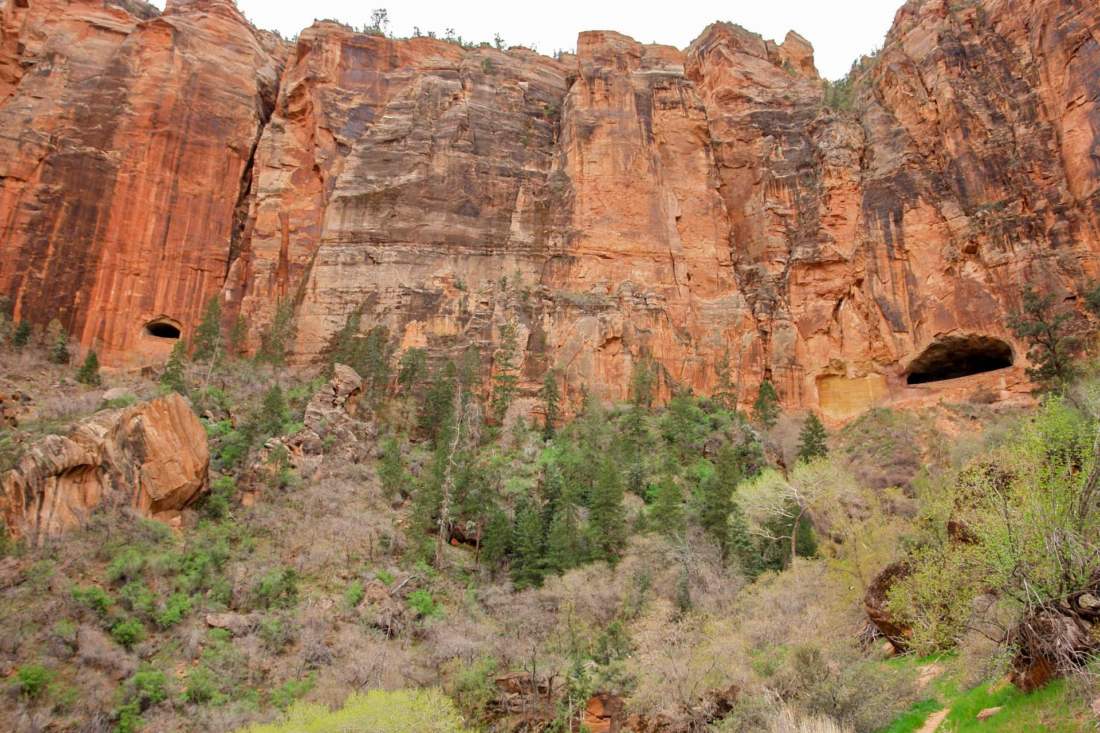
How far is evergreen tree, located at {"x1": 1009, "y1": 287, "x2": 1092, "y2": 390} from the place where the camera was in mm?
35375

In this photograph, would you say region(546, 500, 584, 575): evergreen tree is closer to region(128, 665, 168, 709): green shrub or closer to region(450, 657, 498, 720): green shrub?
region(450, 657, 498, 720): green shrub

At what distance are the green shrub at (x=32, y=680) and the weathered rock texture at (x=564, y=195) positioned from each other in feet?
86.8

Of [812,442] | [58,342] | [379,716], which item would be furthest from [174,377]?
[812,442]

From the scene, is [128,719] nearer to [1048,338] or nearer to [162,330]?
[162,330]

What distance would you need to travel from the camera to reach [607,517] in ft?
107

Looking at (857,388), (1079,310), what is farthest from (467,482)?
(1079,310)

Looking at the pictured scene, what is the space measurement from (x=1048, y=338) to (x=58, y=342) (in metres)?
52.6

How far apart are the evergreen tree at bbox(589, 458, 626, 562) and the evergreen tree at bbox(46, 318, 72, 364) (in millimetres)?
30946

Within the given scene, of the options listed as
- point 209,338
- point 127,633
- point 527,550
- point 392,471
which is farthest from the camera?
point 209,338

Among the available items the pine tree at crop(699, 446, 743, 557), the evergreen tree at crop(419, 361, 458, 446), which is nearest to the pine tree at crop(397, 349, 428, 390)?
the evergreen tree at crop(419, 361, 458, 446)

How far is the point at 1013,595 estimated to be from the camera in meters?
12.2

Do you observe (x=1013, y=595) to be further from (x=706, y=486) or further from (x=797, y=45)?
(x=797, y=45)

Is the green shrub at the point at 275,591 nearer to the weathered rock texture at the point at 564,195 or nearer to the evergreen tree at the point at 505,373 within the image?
the evergreen tree at the point at 505,373

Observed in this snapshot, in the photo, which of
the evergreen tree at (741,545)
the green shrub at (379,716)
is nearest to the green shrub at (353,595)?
the green shrub at (379,716)
